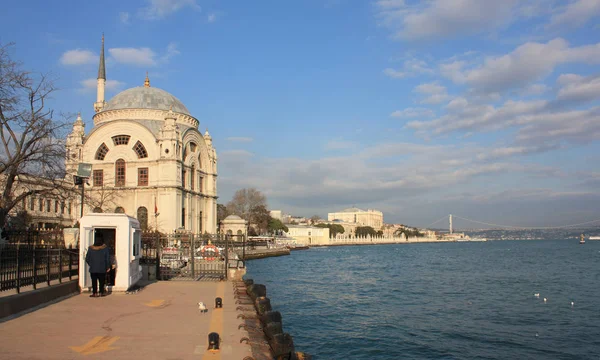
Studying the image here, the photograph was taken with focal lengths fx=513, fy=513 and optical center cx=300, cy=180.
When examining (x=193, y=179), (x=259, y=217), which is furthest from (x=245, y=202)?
(x=193, y=179)

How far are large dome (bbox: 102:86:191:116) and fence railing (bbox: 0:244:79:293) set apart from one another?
48.0 metres

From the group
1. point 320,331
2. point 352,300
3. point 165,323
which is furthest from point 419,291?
point 165,323

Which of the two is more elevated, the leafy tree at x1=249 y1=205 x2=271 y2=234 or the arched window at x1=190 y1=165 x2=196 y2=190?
the arched window at x1=190 y1=165 x2=196 y2=190

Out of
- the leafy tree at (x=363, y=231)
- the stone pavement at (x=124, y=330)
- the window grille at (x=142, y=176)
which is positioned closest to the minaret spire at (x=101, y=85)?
the window grille at (x=142, y=176)

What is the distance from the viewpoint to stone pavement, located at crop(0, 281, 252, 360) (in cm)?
751

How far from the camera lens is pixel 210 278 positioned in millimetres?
19969

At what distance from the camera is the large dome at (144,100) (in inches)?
2362

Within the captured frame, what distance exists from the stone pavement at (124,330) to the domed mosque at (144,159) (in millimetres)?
39897

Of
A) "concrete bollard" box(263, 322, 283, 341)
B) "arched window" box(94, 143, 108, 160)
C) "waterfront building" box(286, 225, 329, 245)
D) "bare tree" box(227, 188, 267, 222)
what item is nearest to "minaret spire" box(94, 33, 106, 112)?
"arched window" box(94, 143, 108, 160)

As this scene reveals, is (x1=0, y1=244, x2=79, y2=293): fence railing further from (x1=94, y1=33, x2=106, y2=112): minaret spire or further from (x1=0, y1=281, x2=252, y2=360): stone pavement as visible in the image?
(x1=94, y1=33, x2=106, y2=112): minaret spire

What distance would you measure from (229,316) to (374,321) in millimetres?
A: 8657

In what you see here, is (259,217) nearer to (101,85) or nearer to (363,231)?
(101,85)

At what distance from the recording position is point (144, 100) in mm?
60938

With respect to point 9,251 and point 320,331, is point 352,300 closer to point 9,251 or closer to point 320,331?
point 320,331
